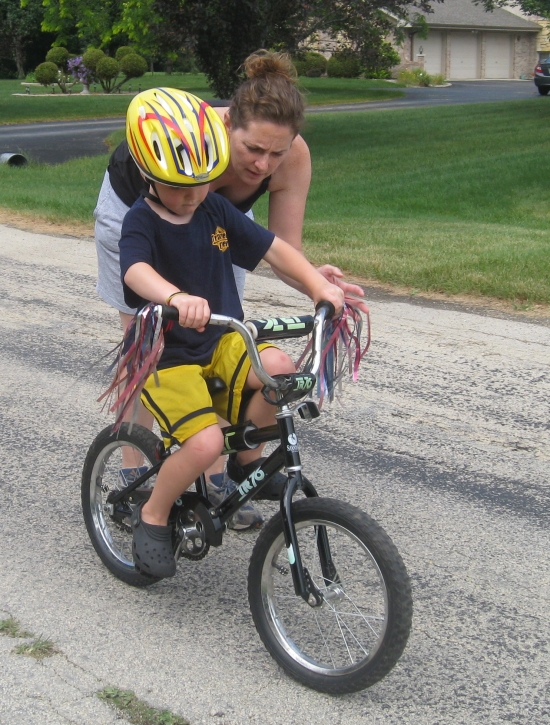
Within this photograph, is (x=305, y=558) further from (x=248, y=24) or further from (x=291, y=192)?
(x=248, y=24)

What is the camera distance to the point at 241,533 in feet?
13.0

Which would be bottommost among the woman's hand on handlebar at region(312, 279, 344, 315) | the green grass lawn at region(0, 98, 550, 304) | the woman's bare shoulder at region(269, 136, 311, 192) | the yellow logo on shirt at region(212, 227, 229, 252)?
the green grass lawn at region(0, 98, 550, 304)

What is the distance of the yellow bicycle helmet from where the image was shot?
2912 millimetres

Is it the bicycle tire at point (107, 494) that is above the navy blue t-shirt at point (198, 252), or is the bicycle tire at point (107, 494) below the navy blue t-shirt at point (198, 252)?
below

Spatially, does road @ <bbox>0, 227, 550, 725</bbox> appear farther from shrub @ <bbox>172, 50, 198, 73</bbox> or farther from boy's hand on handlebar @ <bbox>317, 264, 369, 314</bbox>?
shrub @ <bbox>172, 50, 198, 73</bbox>

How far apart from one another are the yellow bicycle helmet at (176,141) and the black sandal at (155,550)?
1189mm

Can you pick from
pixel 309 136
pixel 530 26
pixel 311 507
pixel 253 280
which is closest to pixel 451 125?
pixel 309 136

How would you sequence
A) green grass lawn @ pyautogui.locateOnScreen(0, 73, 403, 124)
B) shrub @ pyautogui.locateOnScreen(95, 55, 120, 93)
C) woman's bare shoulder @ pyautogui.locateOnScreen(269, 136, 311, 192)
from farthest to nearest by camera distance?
shrub @ pyautogui.locateOnScreen(95, 55, 120, 93) → green grass lawn @ pyautogui.locateOnScreen(0, 73, 403, 124) → woman's bare shoulder @ pyautogui.locateOnScreen(269, 136, 311, 192)

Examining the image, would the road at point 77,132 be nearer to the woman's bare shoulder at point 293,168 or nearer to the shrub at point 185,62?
the shrub at point 185,62

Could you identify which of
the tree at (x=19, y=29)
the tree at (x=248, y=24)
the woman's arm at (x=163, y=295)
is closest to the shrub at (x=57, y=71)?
the tree at (x=19, y=29)

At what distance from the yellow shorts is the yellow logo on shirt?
297 mm

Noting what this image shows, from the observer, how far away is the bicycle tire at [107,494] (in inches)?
140

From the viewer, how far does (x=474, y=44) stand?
6012cm

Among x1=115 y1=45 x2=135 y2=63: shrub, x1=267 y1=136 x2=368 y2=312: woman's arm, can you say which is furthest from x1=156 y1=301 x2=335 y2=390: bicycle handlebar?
x1=115 y1=45 x2=135 y2=63: shrub
